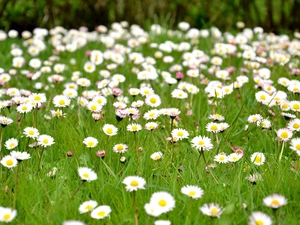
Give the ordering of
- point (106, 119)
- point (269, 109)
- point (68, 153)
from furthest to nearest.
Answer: point (269, 109)
point (106, 119)
point (68, 153)

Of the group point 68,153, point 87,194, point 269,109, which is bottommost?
point 87,194

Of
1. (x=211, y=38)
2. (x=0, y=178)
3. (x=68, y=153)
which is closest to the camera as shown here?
(x=0, y=178)

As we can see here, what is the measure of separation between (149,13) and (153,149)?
11.2ft

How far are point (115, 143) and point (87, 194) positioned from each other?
52cm

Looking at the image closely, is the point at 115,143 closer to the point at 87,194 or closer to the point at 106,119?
the point at 106,119

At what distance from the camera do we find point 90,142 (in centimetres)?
249

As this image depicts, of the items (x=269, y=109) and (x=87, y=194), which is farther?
(x=269, y=109)

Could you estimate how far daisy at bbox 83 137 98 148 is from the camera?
247cm

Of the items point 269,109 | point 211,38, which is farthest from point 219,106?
point 211,38

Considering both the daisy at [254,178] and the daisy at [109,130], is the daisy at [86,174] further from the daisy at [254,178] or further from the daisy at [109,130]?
the daisy at [254,178]

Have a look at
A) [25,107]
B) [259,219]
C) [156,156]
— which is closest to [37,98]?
[25,107]

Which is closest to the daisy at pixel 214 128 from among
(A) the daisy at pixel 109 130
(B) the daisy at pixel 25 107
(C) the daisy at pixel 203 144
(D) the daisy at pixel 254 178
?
(C) the daisy at pixel 203 144

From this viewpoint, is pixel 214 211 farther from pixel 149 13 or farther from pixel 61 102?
pixel 149 13

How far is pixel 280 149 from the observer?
8.46 ft
